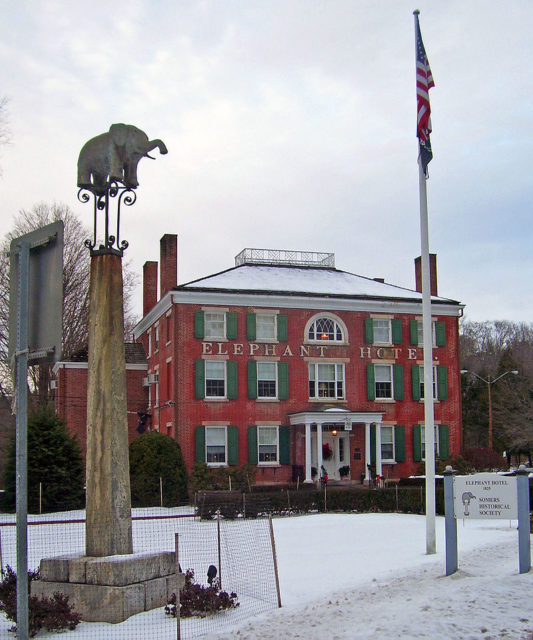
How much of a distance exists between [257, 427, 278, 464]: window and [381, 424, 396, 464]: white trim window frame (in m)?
5.11

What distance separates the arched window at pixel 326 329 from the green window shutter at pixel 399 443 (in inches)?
189

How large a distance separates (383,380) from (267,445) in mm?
6402

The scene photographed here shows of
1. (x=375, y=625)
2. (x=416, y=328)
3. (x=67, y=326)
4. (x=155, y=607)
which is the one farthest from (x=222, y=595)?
(x=67, y=326)

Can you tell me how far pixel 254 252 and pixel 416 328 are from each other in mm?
8919

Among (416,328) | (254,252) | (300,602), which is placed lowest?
(300,602)

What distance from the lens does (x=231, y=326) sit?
113 ft

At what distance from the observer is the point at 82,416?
39.5 m

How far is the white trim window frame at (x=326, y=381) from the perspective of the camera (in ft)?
117

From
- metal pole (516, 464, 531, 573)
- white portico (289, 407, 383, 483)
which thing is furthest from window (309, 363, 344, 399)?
metal pole (516, 464, 531, 573)

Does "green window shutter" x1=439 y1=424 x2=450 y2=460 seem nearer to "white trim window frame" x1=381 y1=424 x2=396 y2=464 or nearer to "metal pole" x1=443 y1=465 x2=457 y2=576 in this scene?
"white trim window frame" x1=381 y1=424 x2=396 y2=464

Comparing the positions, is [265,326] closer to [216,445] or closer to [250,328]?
[250,328]

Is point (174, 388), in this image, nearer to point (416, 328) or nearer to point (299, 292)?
point (299, 292)

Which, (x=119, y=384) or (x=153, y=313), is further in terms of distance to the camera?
(x=153, y=313)

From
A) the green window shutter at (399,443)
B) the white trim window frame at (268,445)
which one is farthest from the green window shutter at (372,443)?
the white trim window frame at (268,445)
